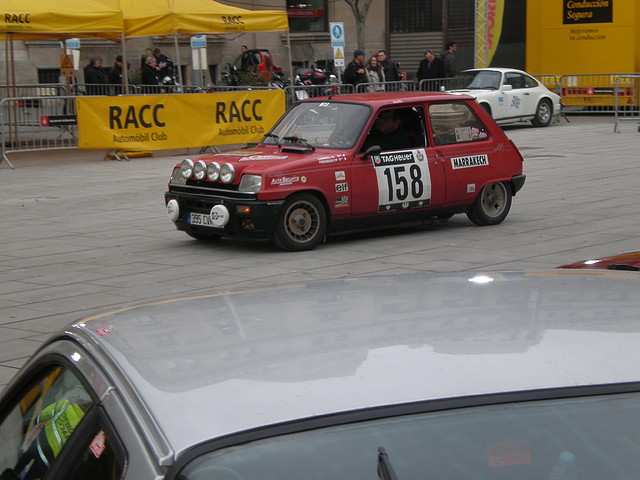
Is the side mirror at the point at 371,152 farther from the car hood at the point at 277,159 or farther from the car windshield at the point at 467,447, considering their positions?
the car windshield at the point at 467,447

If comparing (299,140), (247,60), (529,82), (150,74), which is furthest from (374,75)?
(299,140)

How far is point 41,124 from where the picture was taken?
64.6 feet

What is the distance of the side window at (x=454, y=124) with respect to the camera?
11.0 meters

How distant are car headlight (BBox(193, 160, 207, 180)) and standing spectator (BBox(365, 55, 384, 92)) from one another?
1556cm

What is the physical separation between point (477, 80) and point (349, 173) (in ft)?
50.8

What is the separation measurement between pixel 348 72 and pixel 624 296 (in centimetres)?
2346

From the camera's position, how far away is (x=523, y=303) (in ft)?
7.84

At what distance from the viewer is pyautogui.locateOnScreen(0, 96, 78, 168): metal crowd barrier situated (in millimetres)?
19641

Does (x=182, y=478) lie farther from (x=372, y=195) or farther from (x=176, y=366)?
(x=372, y=195)

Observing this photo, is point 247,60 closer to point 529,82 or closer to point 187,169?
point 529,82

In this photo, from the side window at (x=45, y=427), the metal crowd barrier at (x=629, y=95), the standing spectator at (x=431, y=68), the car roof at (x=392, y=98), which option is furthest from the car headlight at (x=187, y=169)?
the standing spectator at (x=431, y=68)

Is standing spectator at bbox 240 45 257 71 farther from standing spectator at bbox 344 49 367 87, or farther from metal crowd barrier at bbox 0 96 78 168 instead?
metal crowd barrier at bbox 0 96 78 168

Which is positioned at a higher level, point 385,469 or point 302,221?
point 385,469

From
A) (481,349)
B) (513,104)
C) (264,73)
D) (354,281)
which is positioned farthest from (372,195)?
(264,73)
